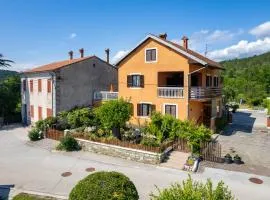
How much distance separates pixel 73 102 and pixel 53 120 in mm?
4826

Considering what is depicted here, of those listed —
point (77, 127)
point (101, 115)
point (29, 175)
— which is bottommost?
point (29, 175)

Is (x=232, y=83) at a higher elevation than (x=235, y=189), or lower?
higher

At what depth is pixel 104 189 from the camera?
961 cm

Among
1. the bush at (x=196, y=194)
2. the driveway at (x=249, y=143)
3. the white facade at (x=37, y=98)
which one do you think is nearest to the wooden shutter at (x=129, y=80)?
the white facade at (x=37, y=98)

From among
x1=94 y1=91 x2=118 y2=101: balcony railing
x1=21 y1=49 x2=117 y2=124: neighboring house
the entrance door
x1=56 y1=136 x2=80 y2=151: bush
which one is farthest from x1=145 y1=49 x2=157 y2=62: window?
x1=56 y1=136 x2=80 y2=151: bush

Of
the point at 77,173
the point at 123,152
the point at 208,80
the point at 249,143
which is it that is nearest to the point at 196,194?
the point at 77,173

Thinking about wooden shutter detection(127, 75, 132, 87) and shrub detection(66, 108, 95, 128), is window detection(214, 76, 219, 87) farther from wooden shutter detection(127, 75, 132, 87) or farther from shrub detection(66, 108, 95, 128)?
shrub detection(66, 108, 95, 128)

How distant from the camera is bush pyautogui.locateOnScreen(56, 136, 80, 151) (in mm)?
20703

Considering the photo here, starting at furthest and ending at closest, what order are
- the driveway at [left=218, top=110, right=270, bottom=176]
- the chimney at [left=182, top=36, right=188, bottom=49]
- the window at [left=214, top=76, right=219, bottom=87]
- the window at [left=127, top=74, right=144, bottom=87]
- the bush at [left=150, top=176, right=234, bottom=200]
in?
the window at [left=214, top=76, right=219, bottom=87] < the chimney at [left=182, top=36, right=188, bottom=49] < the window at [left=127, top=74, right=144, bottom=87] < the driveway at [left=218, top=110, right=270, bottom=176] < the bush at [left=150, top=176, right=234, bottom=200]

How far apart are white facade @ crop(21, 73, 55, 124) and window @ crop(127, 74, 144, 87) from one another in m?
8.49

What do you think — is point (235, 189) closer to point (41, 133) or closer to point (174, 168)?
point (174, 168)

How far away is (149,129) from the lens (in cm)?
2116

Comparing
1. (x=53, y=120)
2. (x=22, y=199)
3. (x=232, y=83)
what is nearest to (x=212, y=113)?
(x=53, y=120)

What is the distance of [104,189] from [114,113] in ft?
36.3
